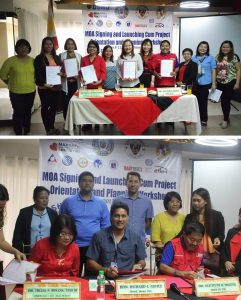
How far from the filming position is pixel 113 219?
295 cm

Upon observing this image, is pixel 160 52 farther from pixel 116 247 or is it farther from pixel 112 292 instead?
pixel 116 247

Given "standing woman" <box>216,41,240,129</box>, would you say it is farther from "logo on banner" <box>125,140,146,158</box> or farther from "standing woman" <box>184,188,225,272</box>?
"standing woman" <box>184,188,225,272</box>

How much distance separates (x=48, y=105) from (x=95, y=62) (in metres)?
0.24

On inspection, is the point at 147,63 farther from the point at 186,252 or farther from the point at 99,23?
the point at 186,252

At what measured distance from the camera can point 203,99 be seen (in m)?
1.51

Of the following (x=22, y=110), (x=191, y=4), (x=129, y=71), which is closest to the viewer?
(x=191, y=4)

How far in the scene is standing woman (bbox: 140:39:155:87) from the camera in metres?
1.44

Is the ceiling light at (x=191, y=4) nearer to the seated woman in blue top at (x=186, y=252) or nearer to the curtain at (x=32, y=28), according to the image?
the curtain at (x=32, y=28)

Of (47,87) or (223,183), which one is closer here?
(47,87)

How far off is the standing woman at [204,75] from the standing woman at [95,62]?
34 centimetres

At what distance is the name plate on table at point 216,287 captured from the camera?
2.33m

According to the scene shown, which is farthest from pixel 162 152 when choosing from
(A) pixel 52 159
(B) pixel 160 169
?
(A) pixel 52 159

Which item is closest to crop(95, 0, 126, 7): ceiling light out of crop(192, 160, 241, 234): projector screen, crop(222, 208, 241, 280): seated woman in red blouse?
crop(192, 160, 241, 234): projector screen

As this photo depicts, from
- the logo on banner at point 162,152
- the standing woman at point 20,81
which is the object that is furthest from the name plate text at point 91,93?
the logo on banner at point 162,152
